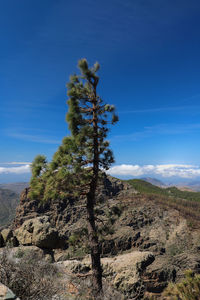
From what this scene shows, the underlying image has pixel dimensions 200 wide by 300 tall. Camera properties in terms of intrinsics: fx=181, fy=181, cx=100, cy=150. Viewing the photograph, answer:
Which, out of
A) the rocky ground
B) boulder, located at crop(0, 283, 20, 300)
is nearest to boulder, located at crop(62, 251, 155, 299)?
the rocky ground

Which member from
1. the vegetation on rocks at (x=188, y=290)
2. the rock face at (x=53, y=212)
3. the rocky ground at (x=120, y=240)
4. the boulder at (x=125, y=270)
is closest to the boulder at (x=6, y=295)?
the rocky ground at (x=120, y=240)

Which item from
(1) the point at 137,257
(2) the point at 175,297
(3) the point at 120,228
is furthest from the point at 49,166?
(3) the point at 120,228

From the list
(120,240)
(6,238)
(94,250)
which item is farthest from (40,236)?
(120,240)

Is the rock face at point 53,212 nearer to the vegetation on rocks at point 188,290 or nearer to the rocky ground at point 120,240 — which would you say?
the rocky ground at point 120,240

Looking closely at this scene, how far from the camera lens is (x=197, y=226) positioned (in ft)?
180

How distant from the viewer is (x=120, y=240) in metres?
53.4

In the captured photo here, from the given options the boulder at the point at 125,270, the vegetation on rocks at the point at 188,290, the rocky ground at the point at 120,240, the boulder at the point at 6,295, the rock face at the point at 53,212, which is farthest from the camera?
the rock face at the point at 53,212

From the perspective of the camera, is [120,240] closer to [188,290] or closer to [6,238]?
[6,238]

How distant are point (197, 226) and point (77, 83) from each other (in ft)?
200

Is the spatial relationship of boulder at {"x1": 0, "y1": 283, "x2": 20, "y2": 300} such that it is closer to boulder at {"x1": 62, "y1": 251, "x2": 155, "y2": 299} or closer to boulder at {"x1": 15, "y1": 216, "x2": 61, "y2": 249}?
boulder at {"x1": 62, "y1": 251, "x2": 155, "y2": 299}

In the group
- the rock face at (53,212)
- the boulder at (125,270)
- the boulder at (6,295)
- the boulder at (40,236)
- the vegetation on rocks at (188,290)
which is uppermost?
the boulder at (6,295)

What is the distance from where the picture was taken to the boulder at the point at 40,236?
16.9 metres

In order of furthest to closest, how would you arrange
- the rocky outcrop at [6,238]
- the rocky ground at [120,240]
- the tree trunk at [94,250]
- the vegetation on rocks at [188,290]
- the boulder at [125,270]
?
the rocky outcrop at [6,238] < the boulder at [125,270] < the rocky ground at [120,240] < the tree trunk at [94,250] < the vegetation on rocks at [188,290]

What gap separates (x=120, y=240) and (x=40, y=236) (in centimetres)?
4255
